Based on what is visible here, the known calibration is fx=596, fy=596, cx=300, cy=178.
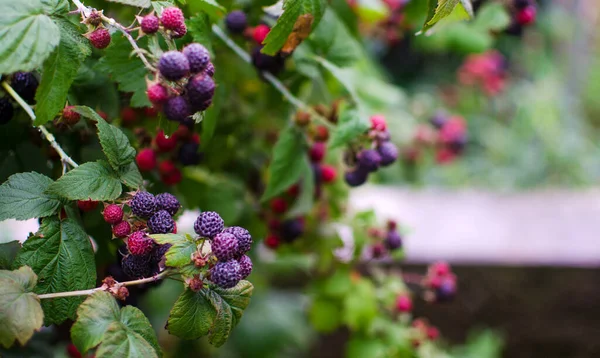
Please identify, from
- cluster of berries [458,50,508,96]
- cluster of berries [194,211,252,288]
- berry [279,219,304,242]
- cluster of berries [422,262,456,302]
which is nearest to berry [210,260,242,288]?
cluster of berries [194,211,252,288]

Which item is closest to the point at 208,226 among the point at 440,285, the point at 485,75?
the point at 440,285

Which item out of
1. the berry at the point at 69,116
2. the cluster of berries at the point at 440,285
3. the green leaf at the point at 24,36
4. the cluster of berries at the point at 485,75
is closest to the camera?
the green leaf at the point at 24,36

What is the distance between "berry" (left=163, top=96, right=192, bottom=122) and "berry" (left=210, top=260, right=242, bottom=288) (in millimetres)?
186

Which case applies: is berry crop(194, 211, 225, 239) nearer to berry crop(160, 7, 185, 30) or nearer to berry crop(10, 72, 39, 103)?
berry crop(160, 7, 185, 30)

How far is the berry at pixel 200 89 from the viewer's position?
714 mm

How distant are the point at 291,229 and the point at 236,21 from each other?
48 cm

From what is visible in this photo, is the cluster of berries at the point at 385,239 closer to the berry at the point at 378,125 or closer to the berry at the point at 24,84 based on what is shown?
the berry at the point at 378,125

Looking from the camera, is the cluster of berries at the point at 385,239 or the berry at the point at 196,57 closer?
the berry at the point at 196,57

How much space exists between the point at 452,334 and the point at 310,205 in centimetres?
159

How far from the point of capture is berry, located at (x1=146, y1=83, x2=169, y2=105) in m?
0.73

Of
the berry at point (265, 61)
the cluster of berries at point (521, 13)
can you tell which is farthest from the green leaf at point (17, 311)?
the cluster of berries at point (521, 13)

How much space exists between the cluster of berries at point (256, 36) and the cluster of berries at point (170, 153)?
189mm

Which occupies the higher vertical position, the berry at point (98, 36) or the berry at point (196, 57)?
the berry at point (196, 57)

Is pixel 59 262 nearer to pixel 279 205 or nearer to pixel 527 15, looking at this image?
pixel 279 205
